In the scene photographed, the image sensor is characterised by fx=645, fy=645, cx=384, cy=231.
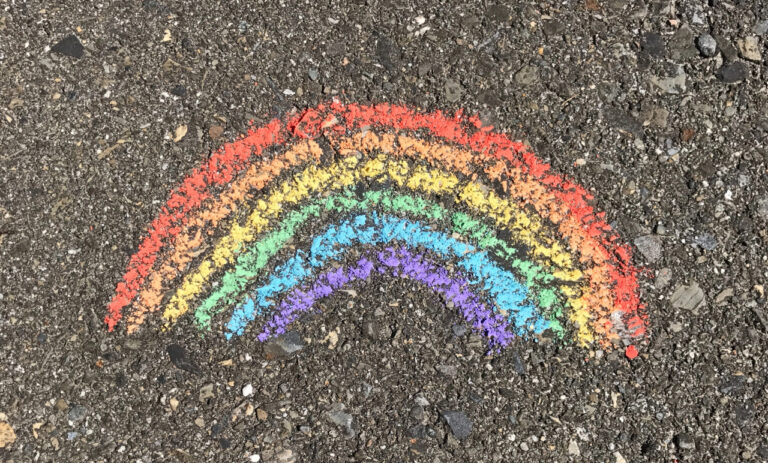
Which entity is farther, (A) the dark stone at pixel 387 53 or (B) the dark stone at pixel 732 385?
(A) the dark stone at pixel 387 53

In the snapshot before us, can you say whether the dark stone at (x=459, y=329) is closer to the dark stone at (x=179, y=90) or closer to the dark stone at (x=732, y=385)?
the dark stone at (x=732, y=385)

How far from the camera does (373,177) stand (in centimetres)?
247

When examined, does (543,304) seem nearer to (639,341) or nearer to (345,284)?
(639,341)

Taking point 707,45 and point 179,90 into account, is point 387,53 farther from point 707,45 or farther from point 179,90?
point 707,45

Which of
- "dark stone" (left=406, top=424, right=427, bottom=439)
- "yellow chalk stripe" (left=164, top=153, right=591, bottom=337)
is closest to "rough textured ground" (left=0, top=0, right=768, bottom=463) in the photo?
"dark stone" (left=406, top=424, right=427, bottom=439)

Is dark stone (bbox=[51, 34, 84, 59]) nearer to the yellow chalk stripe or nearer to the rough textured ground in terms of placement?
the rough textured ground

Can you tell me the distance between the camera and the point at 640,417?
2348mm

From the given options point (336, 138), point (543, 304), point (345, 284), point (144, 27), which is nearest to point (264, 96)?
point (336, 138)

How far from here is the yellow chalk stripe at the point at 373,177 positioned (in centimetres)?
242

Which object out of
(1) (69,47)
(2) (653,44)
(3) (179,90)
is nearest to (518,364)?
(2) (653,44)

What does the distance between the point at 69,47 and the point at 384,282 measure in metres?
1.57

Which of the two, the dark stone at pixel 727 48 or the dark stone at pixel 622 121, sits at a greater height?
the dark stone at pixel 727 48

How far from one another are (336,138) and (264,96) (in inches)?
13.1

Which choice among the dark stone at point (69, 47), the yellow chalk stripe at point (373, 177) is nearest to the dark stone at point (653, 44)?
the yellow chalk stripe at point (373, 177)
